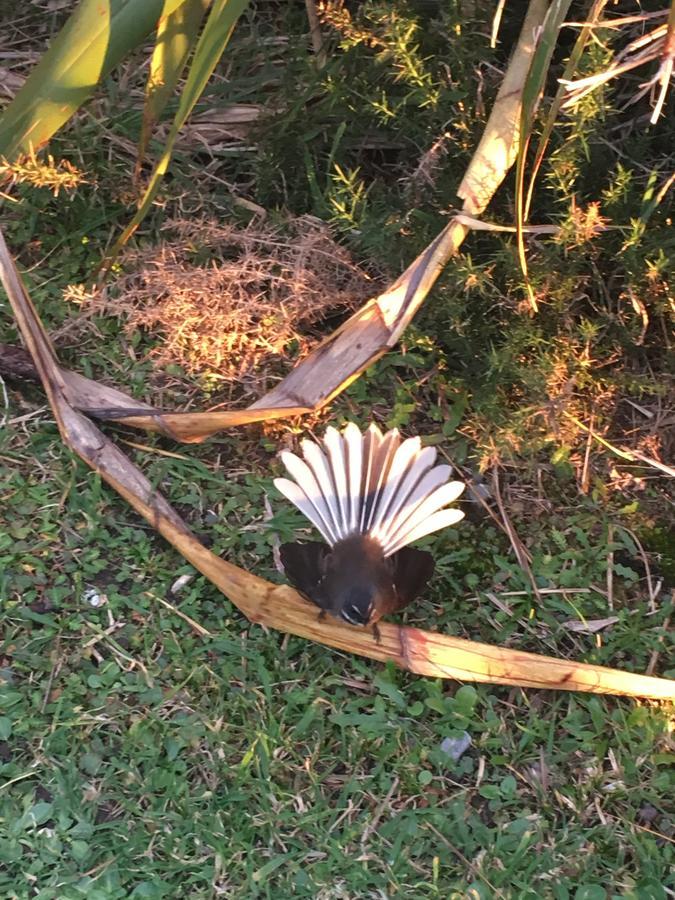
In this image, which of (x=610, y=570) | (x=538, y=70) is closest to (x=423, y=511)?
(x=610, y=570)

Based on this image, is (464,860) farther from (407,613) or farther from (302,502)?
(302,502)

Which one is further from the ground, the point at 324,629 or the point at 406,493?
the point at 406,493

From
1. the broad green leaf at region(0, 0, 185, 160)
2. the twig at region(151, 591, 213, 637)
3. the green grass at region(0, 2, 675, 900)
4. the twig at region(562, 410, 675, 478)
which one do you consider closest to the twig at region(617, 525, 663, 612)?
the green grass at region(0, 2, 675, 900)

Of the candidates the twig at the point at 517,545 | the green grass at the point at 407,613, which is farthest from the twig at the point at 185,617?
the twig at the point at 517,545

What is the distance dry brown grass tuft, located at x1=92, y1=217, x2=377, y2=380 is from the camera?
203 cm

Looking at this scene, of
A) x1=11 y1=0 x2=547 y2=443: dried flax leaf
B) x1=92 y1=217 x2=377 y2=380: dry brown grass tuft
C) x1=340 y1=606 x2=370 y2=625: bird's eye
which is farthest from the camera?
x1=92 y1=217 x2=377 y2=380: dry brown grass tuft

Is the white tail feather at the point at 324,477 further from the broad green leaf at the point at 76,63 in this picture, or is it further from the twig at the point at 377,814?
the broad green leaf at the point at 76,63

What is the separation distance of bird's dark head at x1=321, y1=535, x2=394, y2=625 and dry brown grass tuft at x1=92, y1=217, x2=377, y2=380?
54cm

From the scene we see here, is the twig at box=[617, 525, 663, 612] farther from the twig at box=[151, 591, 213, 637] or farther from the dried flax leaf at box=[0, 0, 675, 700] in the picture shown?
the twig at box=[151, 591, 213, 637]

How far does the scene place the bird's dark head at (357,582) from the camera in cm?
161

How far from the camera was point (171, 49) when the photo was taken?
5.86 ft

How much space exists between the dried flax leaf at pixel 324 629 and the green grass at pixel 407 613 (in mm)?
47

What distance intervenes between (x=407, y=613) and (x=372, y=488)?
0.26 metres

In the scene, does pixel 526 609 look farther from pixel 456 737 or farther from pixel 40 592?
pixel 40 592
